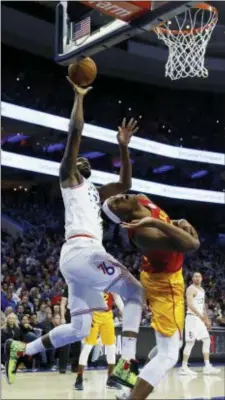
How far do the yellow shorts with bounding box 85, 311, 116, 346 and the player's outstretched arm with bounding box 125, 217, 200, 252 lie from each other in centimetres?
318

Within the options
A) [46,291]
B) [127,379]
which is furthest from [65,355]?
[127,379]

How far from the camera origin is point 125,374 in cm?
442

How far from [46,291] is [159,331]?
8.00 meters

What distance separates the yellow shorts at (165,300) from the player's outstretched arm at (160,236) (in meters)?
0.28

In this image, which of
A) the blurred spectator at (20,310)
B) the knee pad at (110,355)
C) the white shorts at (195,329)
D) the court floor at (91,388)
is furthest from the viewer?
the blurred spectator at (20,310)

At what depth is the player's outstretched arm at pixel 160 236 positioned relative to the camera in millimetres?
4168

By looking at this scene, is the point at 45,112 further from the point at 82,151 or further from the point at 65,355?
the point at 65,355

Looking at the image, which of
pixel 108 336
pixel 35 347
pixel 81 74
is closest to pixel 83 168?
pixel 81 74

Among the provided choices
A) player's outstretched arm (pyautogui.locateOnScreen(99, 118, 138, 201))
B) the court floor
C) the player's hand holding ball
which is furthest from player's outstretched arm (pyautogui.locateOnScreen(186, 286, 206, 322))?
the player's hand holding ball

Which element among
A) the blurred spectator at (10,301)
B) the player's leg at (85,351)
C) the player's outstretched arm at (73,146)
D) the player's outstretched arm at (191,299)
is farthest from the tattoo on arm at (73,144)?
the blurred spectator at (10,301)

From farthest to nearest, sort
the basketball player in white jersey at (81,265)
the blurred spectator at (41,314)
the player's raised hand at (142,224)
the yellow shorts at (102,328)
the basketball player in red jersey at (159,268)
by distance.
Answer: the blurred spectator at (41,314) < the yellow shorts at (102,328) < the basketball player in white jersey at (81,265) < the basketball player in red jersey at (159,268) < the player's raised hand at (142,224)

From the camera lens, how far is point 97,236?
5238mm

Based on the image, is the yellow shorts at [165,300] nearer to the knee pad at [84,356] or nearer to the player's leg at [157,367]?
the player's leg at [157,367]

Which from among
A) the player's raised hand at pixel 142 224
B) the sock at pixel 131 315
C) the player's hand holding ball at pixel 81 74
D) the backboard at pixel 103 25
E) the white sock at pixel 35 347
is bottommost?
the white sock at pixel 35 347
